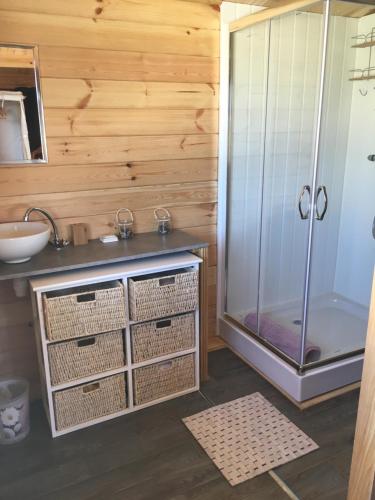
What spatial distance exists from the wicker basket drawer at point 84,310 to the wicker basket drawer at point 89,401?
0.30m

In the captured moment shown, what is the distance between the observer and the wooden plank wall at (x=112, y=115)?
86.3 inches

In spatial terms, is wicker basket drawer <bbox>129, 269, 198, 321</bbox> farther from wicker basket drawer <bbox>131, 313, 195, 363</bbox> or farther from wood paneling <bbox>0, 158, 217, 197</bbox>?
wood paneling <bbox>0, 158, 217, 197</bbox>

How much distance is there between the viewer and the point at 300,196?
235 cm

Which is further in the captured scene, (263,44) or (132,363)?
(263,44)

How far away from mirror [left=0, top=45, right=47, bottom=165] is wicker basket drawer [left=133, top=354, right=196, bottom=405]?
1.24 meters

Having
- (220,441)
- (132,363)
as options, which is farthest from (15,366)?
(220,441)

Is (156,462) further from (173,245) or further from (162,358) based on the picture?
(173,245)

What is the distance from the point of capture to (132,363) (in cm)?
230

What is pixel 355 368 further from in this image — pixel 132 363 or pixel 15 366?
pixel 15 366

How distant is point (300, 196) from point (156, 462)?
1506mm

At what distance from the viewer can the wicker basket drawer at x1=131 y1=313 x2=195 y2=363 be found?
2.29 meters

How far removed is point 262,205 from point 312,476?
5.10 feet

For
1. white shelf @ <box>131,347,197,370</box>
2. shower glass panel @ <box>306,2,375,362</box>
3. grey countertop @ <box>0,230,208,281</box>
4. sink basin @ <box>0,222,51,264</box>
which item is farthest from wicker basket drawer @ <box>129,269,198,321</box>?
shower glass panel @ <box>306,2,375,362</box>

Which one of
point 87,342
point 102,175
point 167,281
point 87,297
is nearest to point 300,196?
point 167,281
